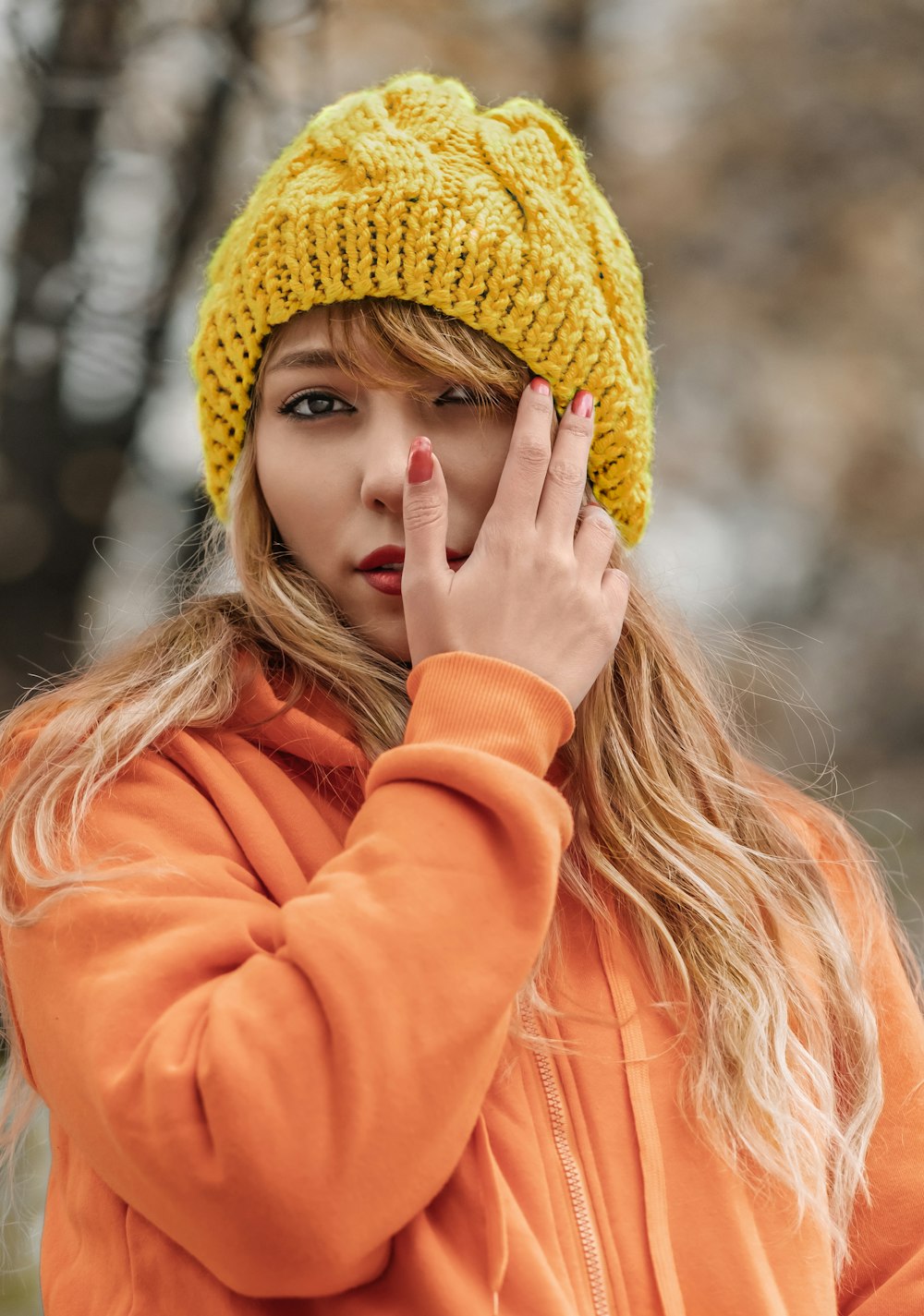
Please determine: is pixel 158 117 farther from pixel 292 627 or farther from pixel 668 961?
pixel 668 961

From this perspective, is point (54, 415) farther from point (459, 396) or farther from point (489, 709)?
point (489, 709)

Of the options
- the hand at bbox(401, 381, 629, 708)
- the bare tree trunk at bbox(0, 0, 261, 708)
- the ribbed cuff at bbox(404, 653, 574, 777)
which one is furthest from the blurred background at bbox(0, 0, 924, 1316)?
the ribbed cuff at bbox(404, 653, 574, 777)

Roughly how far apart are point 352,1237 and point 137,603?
2.35 metres

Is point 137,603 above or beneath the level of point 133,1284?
above

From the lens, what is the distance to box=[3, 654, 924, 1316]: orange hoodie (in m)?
1.11

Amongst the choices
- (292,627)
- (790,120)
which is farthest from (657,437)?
(292,627)

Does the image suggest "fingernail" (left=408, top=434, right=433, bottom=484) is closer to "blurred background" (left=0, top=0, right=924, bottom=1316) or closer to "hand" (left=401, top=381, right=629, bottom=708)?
"hand" (left=401, top=381, right=629, bottom=708)

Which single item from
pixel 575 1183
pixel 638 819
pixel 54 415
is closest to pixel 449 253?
pixel 638 819

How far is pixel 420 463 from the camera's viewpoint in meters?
1.54

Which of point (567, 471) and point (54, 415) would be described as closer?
point (567, 471)

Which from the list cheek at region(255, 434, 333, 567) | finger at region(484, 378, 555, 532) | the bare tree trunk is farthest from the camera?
the bare tree trunk

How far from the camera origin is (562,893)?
1640 mm

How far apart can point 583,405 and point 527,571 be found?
0.34 meters

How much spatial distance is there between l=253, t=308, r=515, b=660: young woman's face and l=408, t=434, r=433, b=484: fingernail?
0.05 m
